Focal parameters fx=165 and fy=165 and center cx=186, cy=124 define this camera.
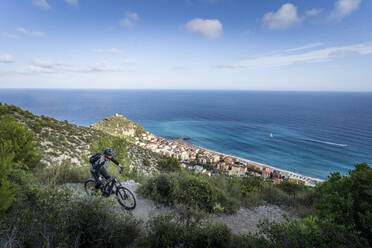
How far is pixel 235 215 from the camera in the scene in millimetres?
6758

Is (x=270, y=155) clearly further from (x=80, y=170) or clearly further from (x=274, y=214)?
(x=80, y=170)

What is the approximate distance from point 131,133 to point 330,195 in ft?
158

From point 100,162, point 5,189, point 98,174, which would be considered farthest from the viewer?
point 98,174

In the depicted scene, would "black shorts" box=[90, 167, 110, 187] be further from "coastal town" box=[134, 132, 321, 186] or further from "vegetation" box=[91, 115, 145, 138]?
"vegetation" box=[91, 115, 145, 138]

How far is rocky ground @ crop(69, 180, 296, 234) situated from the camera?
5789mm

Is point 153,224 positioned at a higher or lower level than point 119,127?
higher

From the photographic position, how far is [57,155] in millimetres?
13742

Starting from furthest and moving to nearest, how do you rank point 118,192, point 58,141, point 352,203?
1. point 58,141
2. point 118,192
3. point 352,203

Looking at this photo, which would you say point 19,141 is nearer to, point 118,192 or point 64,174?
point 64,174

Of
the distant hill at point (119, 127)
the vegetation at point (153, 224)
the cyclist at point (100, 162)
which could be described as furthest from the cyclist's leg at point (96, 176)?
the distant hill at point (119, 127)

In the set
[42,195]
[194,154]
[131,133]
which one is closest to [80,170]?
[42,195]

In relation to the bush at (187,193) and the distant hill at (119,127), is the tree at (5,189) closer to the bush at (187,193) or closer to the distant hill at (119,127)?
the bush at (187,193)

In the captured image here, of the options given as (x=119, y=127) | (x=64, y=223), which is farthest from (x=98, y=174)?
(x=119, y=127)

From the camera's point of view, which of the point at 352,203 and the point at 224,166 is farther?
the point at 224,166
